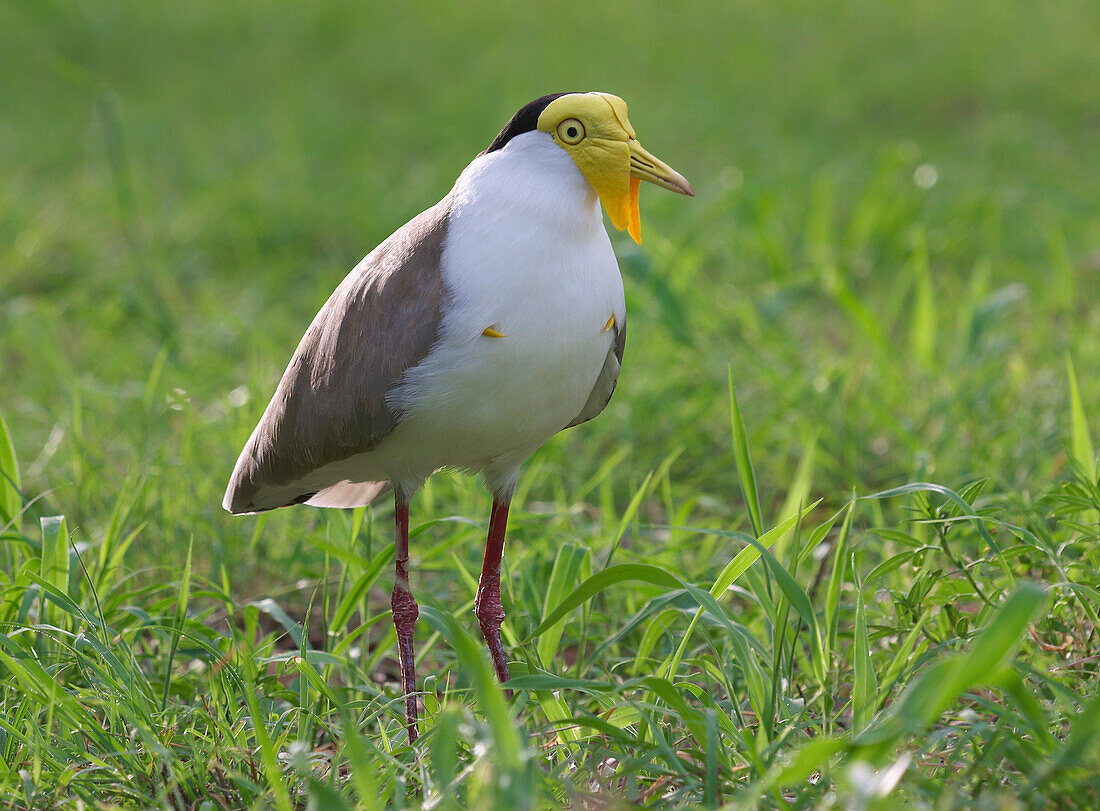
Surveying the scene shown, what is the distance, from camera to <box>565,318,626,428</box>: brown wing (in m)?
2.29

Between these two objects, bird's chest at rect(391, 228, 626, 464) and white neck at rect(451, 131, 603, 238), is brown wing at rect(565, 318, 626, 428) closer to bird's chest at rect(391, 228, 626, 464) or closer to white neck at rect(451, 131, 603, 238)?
bird's chest at rect(391, 228, 626, 464)

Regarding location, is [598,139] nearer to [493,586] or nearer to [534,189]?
[534,189]

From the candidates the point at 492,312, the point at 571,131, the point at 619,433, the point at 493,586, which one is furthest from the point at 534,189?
the point at 619,433

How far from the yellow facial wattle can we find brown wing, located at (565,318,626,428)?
29 cm

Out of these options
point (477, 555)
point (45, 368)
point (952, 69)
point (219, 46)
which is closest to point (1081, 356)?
point (477, 555)

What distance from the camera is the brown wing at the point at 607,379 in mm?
2285

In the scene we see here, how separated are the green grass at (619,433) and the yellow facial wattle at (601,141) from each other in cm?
50

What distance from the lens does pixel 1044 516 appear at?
2631 millimetres

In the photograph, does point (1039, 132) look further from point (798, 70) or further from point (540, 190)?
point (540, 190)

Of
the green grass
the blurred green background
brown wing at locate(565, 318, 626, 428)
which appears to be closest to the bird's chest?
brown wing at locate(565, 318, 626, 428)

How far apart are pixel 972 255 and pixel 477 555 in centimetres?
370

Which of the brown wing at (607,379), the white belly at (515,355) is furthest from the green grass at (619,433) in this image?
the white belly at (515,355)

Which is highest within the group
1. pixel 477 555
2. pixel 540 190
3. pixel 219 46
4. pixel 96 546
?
pixel 219 46

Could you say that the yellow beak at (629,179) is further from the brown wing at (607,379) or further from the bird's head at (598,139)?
the brown wing at (607,379)
